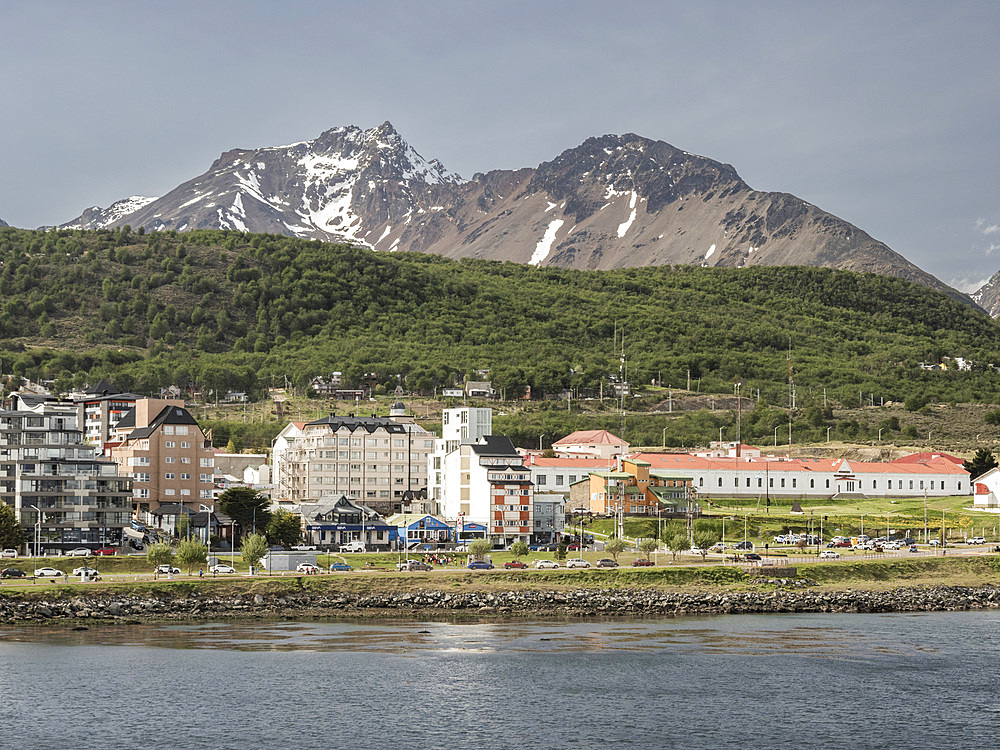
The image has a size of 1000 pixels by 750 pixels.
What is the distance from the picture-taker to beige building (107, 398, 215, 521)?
317ft

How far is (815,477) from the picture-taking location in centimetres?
12238

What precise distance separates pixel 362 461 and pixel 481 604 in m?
43.6

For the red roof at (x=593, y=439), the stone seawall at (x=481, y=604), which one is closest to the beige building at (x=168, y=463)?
the stone seawall at (x=481, y=604)

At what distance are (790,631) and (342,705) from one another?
27.5m

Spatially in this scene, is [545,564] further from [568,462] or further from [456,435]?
[568,462]

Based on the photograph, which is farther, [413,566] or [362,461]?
[362,461]

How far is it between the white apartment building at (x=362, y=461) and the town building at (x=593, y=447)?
2215 cm

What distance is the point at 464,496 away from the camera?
97.7 meters

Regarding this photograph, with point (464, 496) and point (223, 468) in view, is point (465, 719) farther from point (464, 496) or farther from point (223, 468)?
point (223, 468)

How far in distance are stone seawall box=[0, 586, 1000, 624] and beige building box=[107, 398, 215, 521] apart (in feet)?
98.8

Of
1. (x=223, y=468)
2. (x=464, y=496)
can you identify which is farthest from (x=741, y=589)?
(x=223, y=468)

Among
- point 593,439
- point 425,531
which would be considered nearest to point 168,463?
point 425,531

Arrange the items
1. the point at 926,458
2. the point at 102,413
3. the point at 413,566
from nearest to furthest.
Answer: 1. the point at 413,566
2. the point at 926,458
3. the point at 102,413

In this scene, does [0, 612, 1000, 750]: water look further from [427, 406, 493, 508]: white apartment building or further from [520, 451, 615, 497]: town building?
[520, 451, 615, 497]: town building
